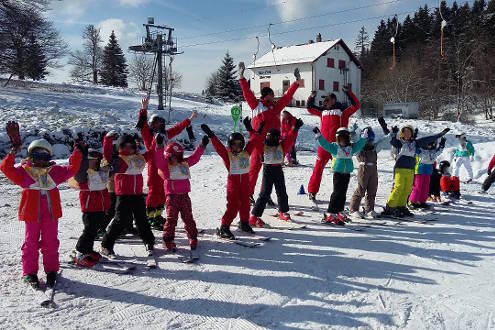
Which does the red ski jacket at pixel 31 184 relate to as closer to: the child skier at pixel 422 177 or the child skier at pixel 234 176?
the child skier at pixel 234 176

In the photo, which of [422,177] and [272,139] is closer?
[272,139]

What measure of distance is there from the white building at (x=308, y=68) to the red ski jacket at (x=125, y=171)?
38.0m

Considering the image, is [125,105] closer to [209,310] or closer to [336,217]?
[336,217]

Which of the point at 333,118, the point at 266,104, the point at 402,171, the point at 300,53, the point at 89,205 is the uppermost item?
the point at 300,53

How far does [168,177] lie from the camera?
514cm

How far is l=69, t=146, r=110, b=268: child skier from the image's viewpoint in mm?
4664

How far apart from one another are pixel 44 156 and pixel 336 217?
460cm

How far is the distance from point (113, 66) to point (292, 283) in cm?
5844

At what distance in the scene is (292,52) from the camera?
44875 mm

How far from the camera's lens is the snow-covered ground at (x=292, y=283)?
3.50 m

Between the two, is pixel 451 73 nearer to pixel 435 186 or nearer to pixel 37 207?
pixel 435 186

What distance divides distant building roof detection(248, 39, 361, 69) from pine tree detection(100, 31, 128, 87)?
23.2 m

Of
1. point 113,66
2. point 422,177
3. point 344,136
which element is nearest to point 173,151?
point 344,136

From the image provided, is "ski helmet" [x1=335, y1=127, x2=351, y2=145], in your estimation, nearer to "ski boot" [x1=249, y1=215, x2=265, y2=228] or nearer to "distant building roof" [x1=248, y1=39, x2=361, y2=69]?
"ski boot" [x1=249, y1=215, x2=265, y2=228]
